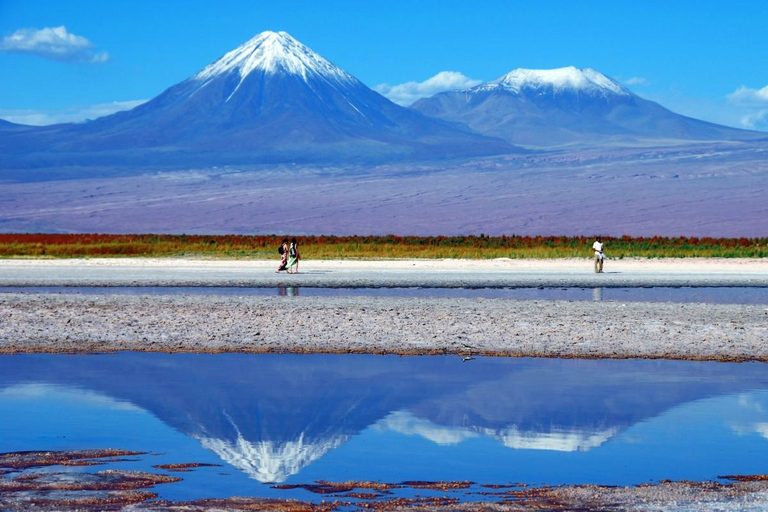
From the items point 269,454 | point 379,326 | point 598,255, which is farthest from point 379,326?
point 598,255

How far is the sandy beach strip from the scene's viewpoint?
2036 centimetres

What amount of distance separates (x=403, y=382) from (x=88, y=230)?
5502 inches

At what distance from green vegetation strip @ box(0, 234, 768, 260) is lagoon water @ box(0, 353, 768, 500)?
3855 centimetres

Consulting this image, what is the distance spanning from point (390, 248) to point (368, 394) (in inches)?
1811

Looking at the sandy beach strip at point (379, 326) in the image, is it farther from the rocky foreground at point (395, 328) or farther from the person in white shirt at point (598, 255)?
the person in white shirt at point (598, 255)

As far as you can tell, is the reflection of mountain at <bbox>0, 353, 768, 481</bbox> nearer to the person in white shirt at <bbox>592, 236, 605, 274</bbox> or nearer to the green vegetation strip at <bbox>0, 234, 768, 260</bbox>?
the person in white shirt at <bbox>592, 236, 605, 274</bbox>

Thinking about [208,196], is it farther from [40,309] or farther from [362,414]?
[362,414]

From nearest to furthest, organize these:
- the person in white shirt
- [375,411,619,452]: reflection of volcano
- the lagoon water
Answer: the lagoon water → [375,411,619,452]: reflection of volcano → the person in white shirt

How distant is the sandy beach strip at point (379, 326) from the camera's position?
2036cm

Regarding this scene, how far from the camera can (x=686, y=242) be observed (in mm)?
67125

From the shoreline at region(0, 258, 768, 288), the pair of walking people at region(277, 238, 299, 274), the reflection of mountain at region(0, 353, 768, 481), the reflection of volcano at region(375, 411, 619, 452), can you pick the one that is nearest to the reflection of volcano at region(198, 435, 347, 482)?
the reflection of mountain at region(0, 353, 768, 481)

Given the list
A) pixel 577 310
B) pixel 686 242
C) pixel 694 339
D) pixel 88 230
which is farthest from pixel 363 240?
pixel 88 230

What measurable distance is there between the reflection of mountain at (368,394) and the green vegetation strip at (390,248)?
37806 mm

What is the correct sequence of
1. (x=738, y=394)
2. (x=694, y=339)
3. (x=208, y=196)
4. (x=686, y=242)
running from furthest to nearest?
(x=208, y=196)
(x=686, y=242)
(x=694, y=339)
(x=738, y=394)
